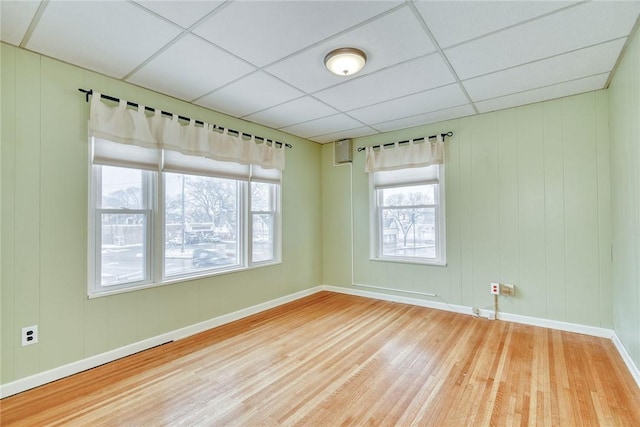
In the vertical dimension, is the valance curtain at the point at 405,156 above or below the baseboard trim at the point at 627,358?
above

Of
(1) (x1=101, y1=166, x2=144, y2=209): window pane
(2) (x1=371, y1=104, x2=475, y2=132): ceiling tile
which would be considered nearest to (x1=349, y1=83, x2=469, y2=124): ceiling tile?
(2) (x1=371, y1=104, x2=475, y2=132): ceiling tile

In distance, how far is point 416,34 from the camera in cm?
212

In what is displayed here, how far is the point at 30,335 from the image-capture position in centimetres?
226

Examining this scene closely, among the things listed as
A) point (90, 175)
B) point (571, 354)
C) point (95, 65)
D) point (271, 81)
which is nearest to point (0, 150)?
point (90, 175)

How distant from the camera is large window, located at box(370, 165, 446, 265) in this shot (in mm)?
4129

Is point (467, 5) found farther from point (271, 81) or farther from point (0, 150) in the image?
point (0, 150)

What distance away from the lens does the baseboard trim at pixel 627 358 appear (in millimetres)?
2246

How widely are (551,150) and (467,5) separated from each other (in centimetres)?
231

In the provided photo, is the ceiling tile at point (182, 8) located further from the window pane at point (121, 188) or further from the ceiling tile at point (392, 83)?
the window pane at point (121, 188)

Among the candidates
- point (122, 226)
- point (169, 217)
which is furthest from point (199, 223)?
point (122, 226)

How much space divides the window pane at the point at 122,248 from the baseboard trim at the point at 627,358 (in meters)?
4.19

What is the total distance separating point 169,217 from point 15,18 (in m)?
1.82

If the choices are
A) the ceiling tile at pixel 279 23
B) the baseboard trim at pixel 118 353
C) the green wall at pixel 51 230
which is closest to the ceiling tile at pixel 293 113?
the ceiling tile at pixel 279 23

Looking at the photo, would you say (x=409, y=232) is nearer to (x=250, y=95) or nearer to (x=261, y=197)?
(x=261, y=197)
